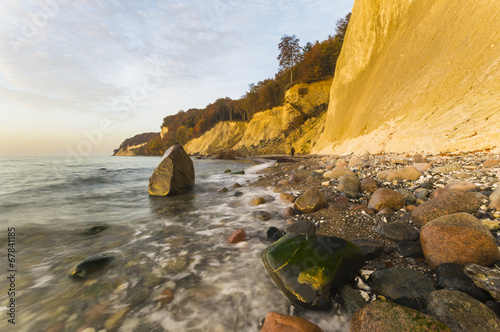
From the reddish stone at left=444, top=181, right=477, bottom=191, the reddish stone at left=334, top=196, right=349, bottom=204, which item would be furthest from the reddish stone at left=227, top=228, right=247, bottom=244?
the reddish stone at left=444, top=181, right=477, bottom=191

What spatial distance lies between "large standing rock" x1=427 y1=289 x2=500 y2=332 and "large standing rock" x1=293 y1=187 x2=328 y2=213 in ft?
7.91

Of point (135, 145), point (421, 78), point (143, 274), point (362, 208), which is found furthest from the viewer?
point (135, 145)

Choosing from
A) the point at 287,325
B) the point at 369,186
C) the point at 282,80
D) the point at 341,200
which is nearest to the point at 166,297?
the point at 287,325

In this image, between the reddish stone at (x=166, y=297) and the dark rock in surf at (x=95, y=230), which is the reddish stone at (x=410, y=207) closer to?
the reddish stone at (x=166, y=297)

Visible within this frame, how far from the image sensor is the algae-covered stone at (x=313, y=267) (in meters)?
1.87

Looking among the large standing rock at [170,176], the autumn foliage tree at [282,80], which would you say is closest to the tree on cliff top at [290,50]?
the autumn foliage tree at [282,80]

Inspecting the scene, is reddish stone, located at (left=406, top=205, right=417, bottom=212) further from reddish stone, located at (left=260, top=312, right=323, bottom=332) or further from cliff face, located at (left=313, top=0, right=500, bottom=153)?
cliff face, located at (left=313, top=0, right=500, bottom=153)

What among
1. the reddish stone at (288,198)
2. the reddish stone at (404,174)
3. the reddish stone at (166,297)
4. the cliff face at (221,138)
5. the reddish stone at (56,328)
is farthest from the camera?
the cliff face at (221,138)

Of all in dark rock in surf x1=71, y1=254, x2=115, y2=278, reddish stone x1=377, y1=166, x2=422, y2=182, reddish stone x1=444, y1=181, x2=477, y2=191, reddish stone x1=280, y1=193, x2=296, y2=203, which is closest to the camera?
dark rock in surf x1=71, y1=254, x2=115, y2=278

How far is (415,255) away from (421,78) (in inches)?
433

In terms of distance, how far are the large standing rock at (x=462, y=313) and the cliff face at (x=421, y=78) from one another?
6911mm

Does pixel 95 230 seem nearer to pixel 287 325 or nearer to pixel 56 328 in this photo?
pixel 56 328

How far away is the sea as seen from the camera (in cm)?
192

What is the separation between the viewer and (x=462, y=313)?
55.2 inches
